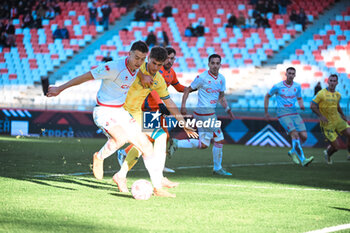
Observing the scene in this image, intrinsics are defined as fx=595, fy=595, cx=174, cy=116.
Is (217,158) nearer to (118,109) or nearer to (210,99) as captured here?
(210,99)

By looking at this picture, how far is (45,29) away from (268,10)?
12334 mm

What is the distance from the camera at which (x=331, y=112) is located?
1488 cm

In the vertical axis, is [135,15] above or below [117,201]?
above

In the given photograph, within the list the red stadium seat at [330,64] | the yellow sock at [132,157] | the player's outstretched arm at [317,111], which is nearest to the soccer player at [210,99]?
the yellow sock at [132,157]

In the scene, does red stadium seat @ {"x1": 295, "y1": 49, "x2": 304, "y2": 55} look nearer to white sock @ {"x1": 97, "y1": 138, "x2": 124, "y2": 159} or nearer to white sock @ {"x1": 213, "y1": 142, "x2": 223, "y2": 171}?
white sock @ {"x1": 213, "y1": 142, "x2": 223, "y2": 171}

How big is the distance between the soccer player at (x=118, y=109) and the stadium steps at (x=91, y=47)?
21511 millimetres

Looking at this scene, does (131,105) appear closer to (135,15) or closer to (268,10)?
(268,10)

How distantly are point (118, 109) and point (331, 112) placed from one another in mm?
8546

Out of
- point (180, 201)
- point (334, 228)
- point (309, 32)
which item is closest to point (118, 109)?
point (180, 201)

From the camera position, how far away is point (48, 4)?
33.8 metres

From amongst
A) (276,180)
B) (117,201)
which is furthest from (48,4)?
(117,201)

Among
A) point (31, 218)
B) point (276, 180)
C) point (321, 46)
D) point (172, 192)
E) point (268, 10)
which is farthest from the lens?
point (268, 10)

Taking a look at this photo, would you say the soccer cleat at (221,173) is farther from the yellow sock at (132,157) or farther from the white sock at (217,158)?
the yellow sock at (132,157)

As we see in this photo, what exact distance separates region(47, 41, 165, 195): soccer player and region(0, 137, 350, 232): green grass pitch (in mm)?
588
